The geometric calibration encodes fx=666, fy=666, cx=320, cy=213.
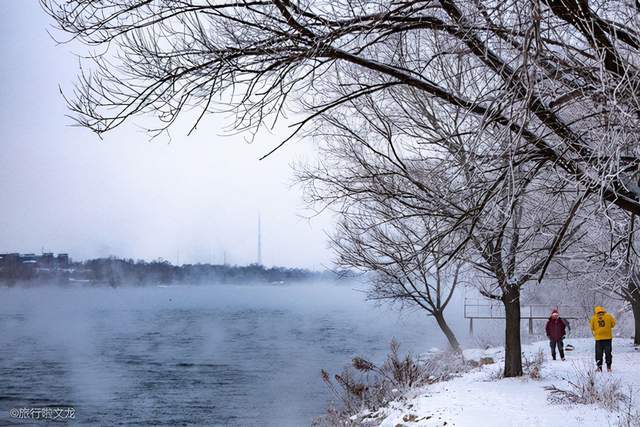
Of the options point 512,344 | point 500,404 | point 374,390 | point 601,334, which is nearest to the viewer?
point 500,404

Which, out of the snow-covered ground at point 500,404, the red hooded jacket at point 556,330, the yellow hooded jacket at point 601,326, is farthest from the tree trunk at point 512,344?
the red hooded jacket at point 556,330

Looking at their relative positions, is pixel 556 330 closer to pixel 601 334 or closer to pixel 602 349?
pixel 602 349

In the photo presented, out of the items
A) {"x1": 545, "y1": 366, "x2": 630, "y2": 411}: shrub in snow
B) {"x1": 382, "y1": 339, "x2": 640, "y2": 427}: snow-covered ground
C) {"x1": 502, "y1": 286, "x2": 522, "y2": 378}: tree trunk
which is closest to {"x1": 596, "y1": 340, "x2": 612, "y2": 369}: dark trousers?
{"x1": 382, "y1": 339, "x2": 640, "y2": 427}: snow-covered ground

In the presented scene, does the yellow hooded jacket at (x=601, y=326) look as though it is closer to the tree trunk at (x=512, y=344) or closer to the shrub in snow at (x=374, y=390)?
the tree trunk at (x=512, y=344)

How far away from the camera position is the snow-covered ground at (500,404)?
984 centimetres

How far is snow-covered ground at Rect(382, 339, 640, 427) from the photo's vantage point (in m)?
9.84

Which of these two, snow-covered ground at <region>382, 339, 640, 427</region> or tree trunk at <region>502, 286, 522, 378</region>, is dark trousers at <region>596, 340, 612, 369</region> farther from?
tree trunk at <region>502, 286, 522, 378</region>

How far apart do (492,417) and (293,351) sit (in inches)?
1380

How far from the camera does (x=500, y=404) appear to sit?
1123 cm

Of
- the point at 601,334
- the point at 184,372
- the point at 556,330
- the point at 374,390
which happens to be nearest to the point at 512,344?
the point at 601,334

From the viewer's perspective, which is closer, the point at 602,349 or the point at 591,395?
the point at 591,395

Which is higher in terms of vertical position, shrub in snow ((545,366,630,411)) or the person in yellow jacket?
the person in yellow jacket

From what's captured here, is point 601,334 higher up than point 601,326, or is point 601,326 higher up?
point 601,326

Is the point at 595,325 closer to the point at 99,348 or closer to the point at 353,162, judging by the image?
the point at 353,162
